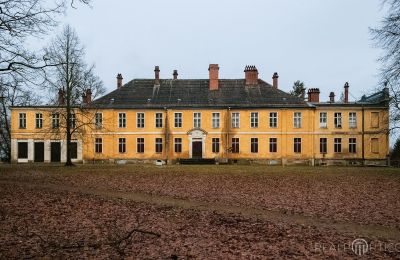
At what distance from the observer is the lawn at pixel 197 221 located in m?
6.63

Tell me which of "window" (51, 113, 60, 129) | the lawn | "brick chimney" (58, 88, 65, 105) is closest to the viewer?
the lawn

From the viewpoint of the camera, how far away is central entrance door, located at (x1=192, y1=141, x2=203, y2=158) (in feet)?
127

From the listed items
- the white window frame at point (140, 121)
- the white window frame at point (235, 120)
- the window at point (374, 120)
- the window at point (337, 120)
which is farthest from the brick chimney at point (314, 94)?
the white window frame at point (140, 121)

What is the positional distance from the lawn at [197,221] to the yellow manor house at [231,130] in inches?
901

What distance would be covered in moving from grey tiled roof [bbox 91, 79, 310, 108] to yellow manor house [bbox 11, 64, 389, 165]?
105 millimetres

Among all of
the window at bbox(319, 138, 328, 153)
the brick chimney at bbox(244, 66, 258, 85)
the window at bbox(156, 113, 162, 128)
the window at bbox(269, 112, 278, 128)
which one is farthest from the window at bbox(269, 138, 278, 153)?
the window at bbox(156, 113, 162, 128)

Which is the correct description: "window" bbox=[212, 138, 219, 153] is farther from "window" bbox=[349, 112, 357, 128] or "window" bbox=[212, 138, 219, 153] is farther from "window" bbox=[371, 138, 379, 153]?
"window" bbox=[371, 138, 379, 153]

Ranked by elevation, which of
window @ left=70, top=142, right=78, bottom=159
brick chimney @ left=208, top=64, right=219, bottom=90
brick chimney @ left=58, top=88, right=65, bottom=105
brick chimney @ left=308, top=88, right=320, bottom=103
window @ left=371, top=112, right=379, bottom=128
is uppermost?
brick chimney @ left=208, top=64, right=219, bottom=90

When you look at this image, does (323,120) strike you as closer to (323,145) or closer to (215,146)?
(323,145)

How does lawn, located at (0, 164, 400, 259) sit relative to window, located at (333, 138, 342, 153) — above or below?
below

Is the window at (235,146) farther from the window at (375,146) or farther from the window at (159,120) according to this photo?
the window at (375,146)

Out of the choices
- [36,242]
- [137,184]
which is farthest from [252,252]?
[137,184]

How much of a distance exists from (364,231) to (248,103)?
31122mm

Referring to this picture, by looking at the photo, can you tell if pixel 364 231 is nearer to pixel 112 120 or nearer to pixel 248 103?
pixel 248 103
